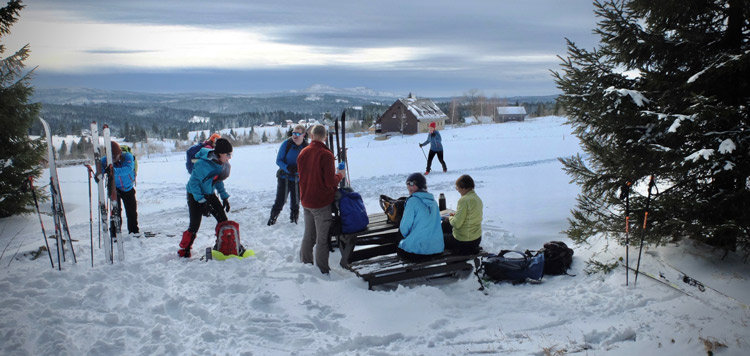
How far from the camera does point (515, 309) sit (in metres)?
4.94

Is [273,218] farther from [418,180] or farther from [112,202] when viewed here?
[418,180]

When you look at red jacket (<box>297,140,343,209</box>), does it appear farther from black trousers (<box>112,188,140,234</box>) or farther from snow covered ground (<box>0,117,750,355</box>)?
black trousers (<box>112,188,140,234</box>)

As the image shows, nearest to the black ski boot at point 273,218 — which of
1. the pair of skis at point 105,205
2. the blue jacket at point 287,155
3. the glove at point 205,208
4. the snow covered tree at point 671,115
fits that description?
the blue jacket at point 287,155

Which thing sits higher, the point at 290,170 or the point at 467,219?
the point at 290,170

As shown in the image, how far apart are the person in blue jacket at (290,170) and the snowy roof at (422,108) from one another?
153 ft

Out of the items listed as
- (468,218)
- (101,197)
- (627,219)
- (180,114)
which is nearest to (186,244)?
(101,197)

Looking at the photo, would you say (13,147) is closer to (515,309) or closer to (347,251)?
(347,251)

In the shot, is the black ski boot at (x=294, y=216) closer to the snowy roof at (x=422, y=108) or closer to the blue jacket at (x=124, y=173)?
the blue jacket at (x=124, y=173)

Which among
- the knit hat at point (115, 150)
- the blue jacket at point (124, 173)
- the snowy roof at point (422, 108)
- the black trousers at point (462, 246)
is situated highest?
the snowy roof at point (422, 108)

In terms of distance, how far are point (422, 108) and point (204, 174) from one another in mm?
52564

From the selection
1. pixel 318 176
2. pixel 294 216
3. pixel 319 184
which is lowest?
pixel 294 216

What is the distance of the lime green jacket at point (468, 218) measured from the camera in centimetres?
568

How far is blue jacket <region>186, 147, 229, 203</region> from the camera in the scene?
20.9 feet

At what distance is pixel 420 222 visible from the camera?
5441 millimetres
